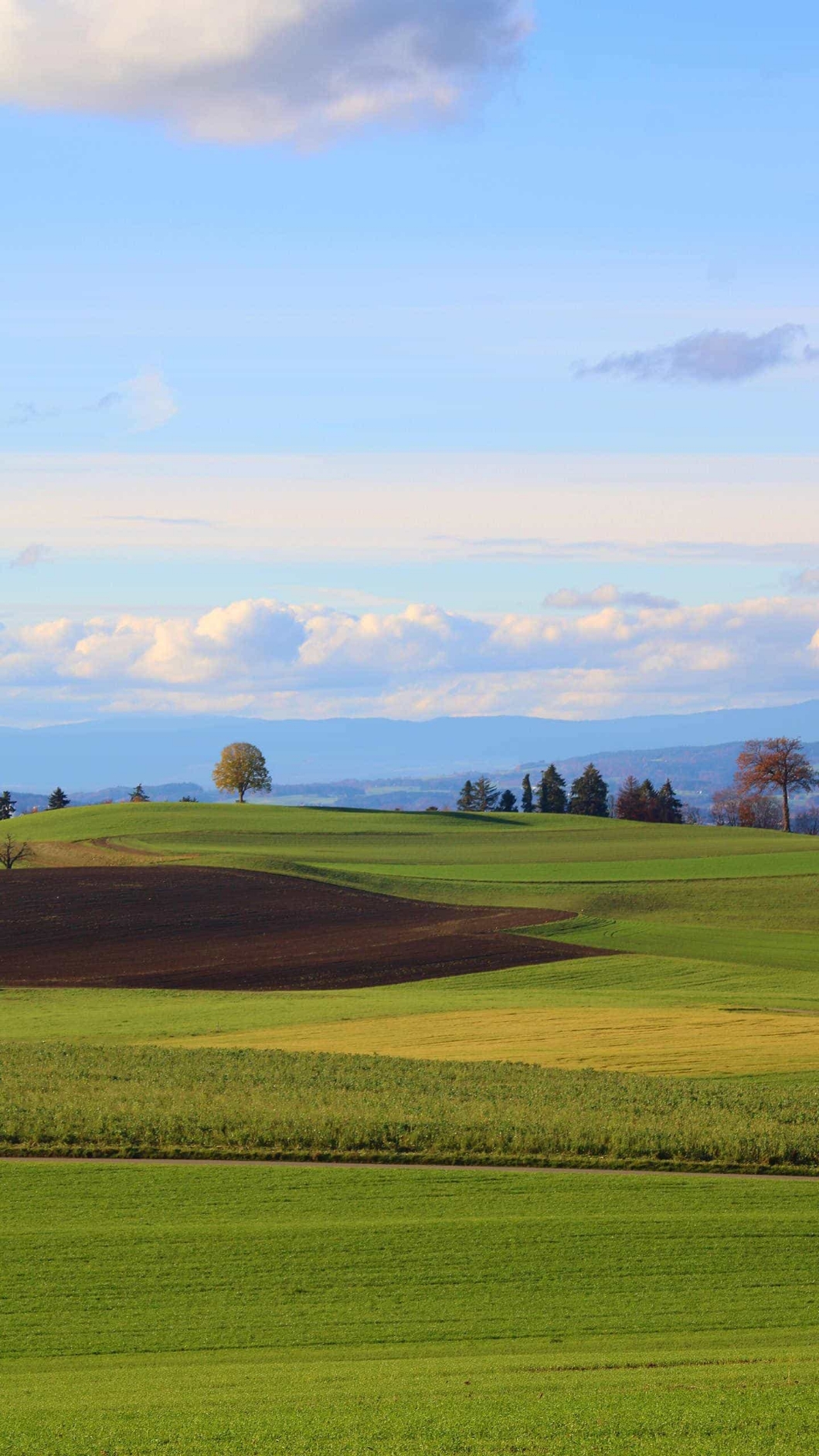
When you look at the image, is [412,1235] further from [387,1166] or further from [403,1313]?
[387,1166]

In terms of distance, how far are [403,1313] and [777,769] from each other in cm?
11780

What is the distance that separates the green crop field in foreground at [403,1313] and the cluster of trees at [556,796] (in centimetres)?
12781

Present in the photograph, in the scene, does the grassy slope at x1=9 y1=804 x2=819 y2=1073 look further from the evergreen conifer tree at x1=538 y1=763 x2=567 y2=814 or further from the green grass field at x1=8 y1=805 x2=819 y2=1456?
the evergreen conifer tree at x1=538 y1=763 x2=567 y2=814

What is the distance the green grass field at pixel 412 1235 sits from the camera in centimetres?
1381

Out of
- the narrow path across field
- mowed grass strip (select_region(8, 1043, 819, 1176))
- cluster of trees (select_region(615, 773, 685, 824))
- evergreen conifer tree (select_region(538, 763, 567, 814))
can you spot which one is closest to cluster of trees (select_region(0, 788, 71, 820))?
evergreen conifer tree (select_region(538, 763, 567, 814))

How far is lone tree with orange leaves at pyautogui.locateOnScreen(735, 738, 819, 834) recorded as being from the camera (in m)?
130

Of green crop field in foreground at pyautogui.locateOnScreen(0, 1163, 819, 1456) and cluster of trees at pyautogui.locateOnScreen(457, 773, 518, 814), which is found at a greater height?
cluster of trees at pyautogui.locateOnScreen(457, 773, 518, 814)

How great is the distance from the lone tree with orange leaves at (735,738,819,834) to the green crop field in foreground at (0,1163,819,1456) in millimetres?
109701

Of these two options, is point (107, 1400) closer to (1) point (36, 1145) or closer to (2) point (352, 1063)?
(1) point (36, 1145)

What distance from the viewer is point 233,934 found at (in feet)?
206

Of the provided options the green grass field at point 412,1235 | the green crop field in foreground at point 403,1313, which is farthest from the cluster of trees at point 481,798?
the green crop field in foreground at point 403,1313

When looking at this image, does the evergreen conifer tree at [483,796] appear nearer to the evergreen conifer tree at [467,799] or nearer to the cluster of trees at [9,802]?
the evergreen conifer tree at [467,799]

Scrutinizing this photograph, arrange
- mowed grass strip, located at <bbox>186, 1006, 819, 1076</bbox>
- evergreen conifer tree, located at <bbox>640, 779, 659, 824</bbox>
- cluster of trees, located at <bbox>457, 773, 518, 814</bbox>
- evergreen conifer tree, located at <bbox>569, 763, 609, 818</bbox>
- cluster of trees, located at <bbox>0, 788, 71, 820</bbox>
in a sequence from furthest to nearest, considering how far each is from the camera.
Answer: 1. cluster of trees, located at <bbox>457, 773, 518, 814</bbox>
2. cluster of trees, located at <bbox>0, 788, 71, 820</bbox>
3. evergreen conifer tree, located at <bbox>569, 763, 609, 818</bbox>
4. evergreen conifer tree, located at <bbox>640, 779, 659, 824</bbox>
5. mowed grass strip, located at <bbox>186, 1006, 819, 1076</bbox>

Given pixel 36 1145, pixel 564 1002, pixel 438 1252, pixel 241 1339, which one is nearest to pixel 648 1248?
pixel 438 1252
